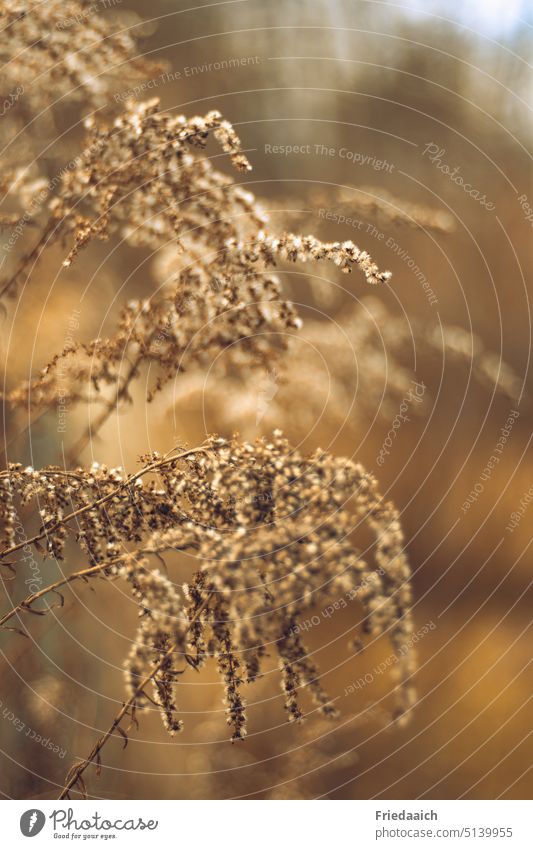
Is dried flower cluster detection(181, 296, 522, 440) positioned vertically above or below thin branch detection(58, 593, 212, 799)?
above

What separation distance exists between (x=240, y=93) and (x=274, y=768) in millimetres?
1135

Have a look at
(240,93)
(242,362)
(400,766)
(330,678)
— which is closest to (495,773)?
(400,766)

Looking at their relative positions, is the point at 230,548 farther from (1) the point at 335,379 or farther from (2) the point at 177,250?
(2) the point at 177,250

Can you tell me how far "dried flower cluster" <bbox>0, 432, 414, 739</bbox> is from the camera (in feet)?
3.40

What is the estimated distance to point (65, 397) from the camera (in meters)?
1.12

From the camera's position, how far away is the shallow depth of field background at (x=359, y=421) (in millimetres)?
1108

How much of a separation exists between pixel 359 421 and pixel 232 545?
0.30 m

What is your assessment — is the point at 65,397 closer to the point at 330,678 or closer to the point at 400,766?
the point at 330,678

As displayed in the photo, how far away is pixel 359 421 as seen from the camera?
112cm

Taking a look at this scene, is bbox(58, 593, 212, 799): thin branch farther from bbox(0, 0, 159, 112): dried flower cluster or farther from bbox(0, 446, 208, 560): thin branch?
bbox(0, 0, 159, 112): dried flower cluster

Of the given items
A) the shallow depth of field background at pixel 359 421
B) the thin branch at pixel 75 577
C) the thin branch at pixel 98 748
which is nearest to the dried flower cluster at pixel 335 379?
the shallow depth of field background at pixel 359 421

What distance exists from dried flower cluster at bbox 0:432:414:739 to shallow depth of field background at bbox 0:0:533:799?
41mm

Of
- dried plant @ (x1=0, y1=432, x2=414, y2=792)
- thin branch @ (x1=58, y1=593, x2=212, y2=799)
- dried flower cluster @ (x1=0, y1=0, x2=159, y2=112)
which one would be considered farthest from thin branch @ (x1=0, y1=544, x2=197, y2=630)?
dried flower cluster @ (x1=0, y1=0, x2=159, y2=112)
